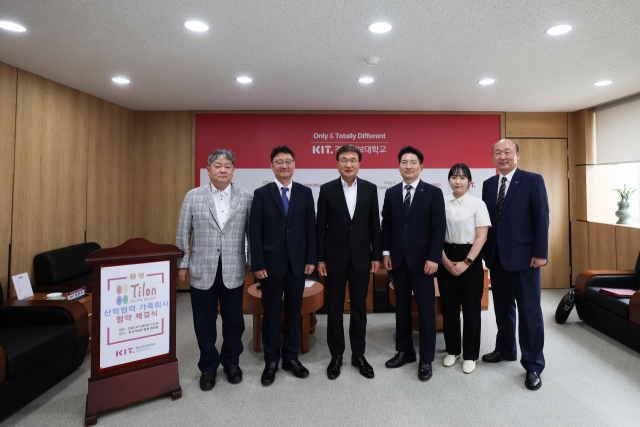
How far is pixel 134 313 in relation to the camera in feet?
7.98

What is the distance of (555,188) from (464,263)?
163 inches

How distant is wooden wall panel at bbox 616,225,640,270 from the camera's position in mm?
4738

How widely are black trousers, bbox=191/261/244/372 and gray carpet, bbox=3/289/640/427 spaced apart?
0.65 ft

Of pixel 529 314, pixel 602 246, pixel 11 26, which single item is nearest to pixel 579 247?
pixel 602 246

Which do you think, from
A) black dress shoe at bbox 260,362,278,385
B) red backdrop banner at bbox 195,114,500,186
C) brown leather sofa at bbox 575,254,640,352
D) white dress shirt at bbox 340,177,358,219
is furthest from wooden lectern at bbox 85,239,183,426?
brown leather sofa at bbox 575,254,640,352

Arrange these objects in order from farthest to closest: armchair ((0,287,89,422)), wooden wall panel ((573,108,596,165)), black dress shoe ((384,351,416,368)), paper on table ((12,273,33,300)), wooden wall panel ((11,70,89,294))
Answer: wooden wall panel ((573,108,596,165)), wooden wall panel ((11,70,89,294)), paper on table ((12,273,33,300)), black dress shoe ((384,351,416,368)), armchair ((0,287,89,422))

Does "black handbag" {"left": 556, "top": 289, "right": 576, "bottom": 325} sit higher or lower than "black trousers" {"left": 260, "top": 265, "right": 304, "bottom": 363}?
lower

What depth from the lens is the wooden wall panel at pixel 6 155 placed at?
3.48 metres

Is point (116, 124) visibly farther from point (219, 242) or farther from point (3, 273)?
point (219, 242)

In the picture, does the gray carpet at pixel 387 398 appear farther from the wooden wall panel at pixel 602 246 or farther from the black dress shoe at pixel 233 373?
the wooden wall panel at pixel 602 246

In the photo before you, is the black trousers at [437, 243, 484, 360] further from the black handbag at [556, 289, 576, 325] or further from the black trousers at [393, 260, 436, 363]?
the black handbag at [556, 289, 576, 325]

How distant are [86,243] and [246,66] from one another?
3.03 metres

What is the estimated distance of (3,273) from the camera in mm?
3523

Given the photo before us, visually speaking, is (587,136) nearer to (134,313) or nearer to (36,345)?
(134,313)
